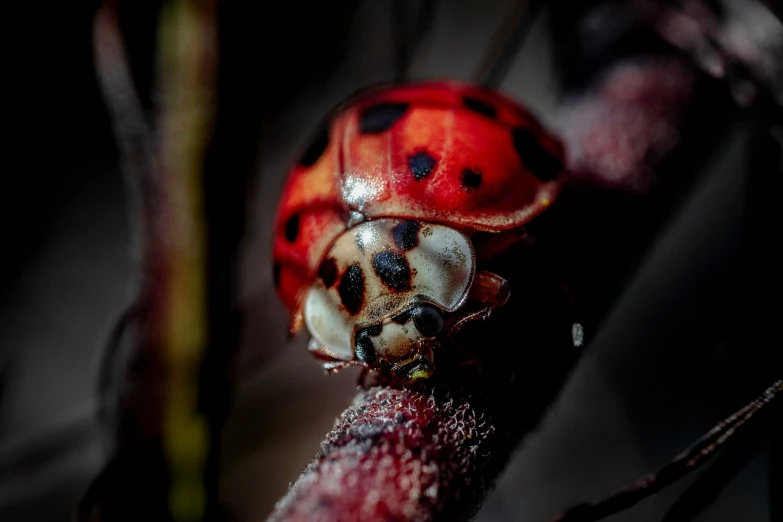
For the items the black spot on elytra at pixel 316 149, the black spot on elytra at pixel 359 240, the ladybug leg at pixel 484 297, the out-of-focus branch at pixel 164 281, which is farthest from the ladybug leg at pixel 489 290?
the out-of-focus branch at pixel 164 281

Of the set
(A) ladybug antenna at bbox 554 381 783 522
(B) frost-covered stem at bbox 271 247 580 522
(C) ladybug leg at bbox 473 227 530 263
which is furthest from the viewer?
(C) ladybug leg at bbox 473 227 530 263

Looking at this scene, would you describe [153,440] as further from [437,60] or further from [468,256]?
[437,60]

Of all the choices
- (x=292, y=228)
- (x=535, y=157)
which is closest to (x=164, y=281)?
(x=292, y=228)

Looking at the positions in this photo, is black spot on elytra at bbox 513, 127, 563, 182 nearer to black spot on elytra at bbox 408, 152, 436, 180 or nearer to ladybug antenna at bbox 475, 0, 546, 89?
black spot on elytra at bbox 408, 152, 436, 180

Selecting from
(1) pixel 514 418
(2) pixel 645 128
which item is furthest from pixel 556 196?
(1) pixel 514 418

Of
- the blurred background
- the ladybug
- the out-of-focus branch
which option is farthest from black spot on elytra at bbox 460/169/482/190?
the out-of-focus branch

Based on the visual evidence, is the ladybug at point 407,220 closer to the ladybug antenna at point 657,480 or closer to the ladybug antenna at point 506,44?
the ladybug antenna at point 657,480

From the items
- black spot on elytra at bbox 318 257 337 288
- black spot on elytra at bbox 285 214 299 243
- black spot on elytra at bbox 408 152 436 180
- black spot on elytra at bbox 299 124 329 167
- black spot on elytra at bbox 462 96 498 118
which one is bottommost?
black spot on elytra at bbox 318 257 337 288
